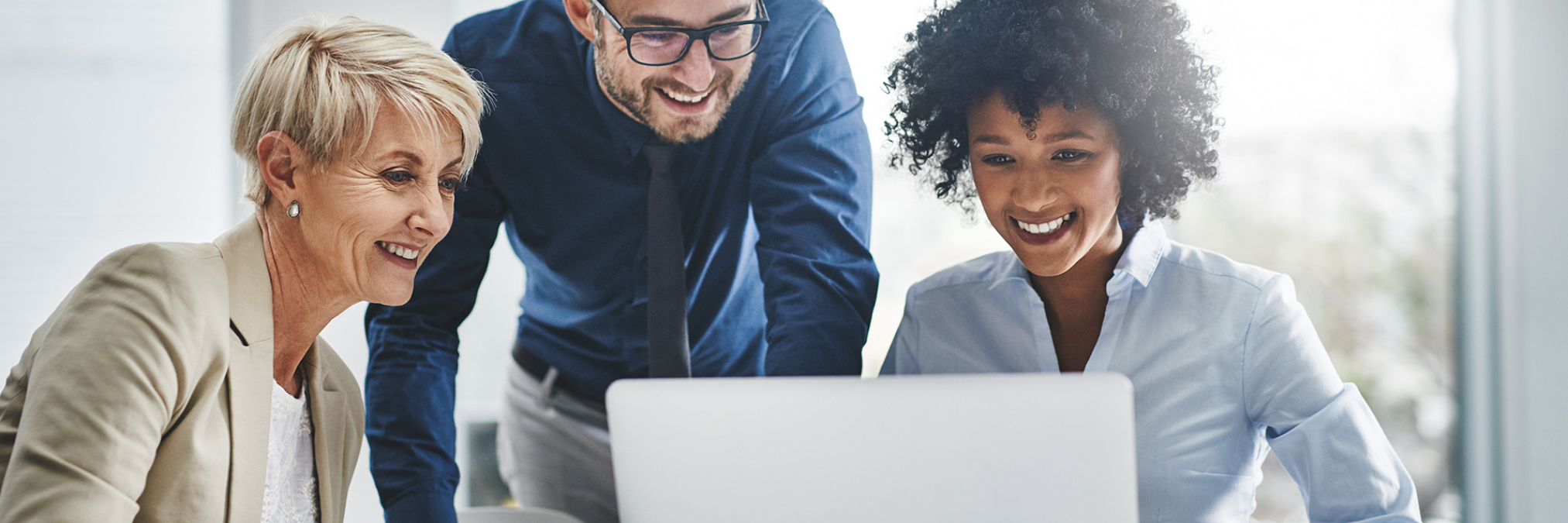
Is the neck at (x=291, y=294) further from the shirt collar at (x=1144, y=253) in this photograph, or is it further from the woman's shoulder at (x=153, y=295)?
the shirt collar at (x=1144, y=253)

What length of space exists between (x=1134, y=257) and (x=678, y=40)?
92 centimetres

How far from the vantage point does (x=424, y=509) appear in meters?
1.78

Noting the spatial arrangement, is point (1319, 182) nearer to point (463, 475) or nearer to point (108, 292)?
point (463, 475)

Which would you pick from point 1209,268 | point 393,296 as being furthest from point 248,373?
point 1209,268

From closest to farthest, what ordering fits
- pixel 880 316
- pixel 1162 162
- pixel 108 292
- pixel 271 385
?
pixel 108 292 → pixel 271 385 → pixel 1162 162 → pixel 880 316

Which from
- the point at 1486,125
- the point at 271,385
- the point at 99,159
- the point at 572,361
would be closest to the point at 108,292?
the point at 271,385

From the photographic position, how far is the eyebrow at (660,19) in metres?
1.70

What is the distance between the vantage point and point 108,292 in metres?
1.13

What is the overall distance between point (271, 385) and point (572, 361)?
2.03 feet

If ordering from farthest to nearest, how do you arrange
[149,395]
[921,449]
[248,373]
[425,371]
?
[425,371] → [248,373] → [149,395] → [921,449]

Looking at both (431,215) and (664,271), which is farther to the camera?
(664,271)

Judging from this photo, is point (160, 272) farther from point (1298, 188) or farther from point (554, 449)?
point (1298, 188)

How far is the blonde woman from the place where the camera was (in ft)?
3.51

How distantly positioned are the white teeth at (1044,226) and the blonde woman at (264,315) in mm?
1000
